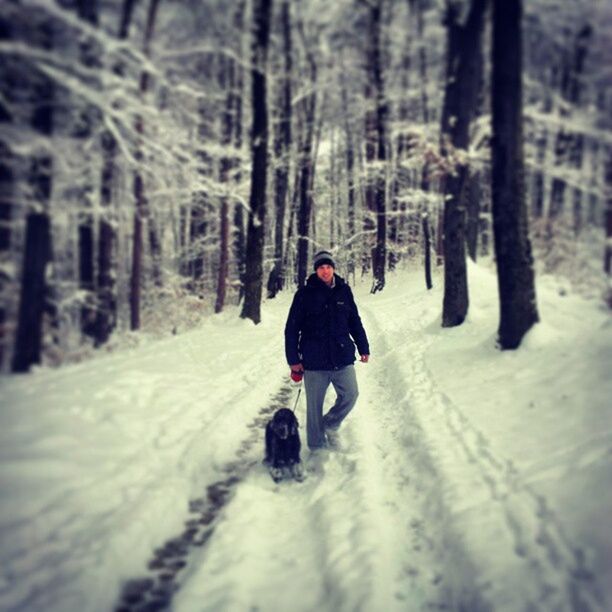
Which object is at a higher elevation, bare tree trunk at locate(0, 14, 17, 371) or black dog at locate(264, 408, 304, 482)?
bare tree trunk at locate(0, 14, 17, 371)

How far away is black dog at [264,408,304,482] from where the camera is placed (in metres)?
4.36

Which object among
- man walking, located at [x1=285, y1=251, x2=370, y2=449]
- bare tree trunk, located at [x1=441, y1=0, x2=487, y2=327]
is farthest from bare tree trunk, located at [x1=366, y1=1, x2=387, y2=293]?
man walking, located at [x1=285, y1=251, x2=370, y2=449]

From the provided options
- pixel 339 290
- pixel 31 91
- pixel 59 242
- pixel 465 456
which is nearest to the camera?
pixel 31 91

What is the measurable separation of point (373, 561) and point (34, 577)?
2.30 meters

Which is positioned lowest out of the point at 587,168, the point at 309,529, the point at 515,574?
the point at 309,529

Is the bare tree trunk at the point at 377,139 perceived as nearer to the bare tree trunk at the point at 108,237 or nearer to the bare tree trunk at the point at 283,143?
the bare tree trunk at the point at 283,143

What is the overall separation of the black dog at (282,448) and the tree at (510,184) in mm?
4100

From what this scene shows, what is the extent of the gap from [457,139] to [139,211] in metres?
7.27

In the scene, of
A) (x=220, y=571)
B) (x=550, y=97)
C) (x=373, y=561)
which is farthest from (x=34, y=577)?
(x=550, y=97)

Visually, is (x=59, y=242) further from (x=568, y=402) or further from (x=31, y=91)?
(x=568, y=402)

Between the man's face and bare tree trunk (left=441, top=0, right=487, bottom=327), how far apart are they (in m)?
5.04

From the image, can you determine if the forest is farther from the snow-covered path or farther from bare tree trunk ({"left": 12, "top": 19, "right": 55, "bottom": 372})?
the snow-covered path

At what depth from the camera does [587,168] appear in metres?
5.49

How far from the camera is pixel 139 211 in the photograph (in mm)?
5586
